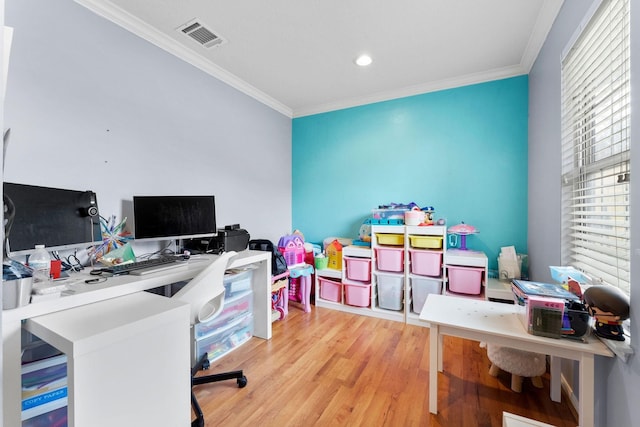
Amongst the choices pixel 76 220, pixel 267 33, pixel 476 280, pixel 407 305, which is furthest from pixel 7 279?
pixel 476 280

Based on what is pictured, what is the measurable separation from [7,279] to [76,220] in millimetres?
691

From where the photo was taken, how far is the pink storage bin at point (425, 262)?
2578 millimetres

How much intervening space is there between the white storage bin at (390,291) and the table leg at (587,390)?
63.7 inches

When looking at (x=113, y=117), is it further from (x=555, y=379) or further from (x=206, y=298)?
(x=555, y=379)

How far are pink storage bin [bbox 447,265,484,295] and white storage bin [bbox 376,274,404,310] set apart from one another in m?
0.46

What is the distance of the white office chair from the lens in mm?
1422

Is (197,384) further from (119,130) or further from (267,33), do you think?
(267,33)

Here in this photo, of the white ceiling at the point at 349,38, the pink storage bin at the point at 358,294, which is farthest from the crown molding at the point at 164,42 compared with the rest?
the pink storage bin at the point at 358,294

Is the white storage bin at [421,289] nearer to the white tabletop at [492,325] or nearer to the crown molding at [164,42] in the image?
the white tabletop at [492,325]

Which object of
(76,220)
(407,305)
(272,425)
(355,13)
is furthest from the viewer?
(407,305)

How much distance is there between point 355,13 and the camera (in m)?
1.91

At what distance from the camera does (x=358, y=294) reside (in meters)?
2.88

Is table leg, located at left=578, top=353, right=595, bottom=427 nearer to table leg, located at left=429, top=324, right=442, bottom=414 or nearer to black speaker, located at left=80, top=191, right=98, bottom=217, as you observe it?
table leg, located at left=429, top=324, right=442, bottom=414

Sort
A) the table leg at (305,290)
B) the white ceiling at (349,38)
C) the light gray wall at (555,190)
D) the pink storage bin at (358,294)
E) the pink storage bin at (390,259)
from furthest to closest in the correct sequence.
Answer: the table leg at (305,290) < the pink storage bin at (358,294) < the pink storage bin at (390,259) < the white ceiling at (349,38) < the light gray wall at (555,190)
